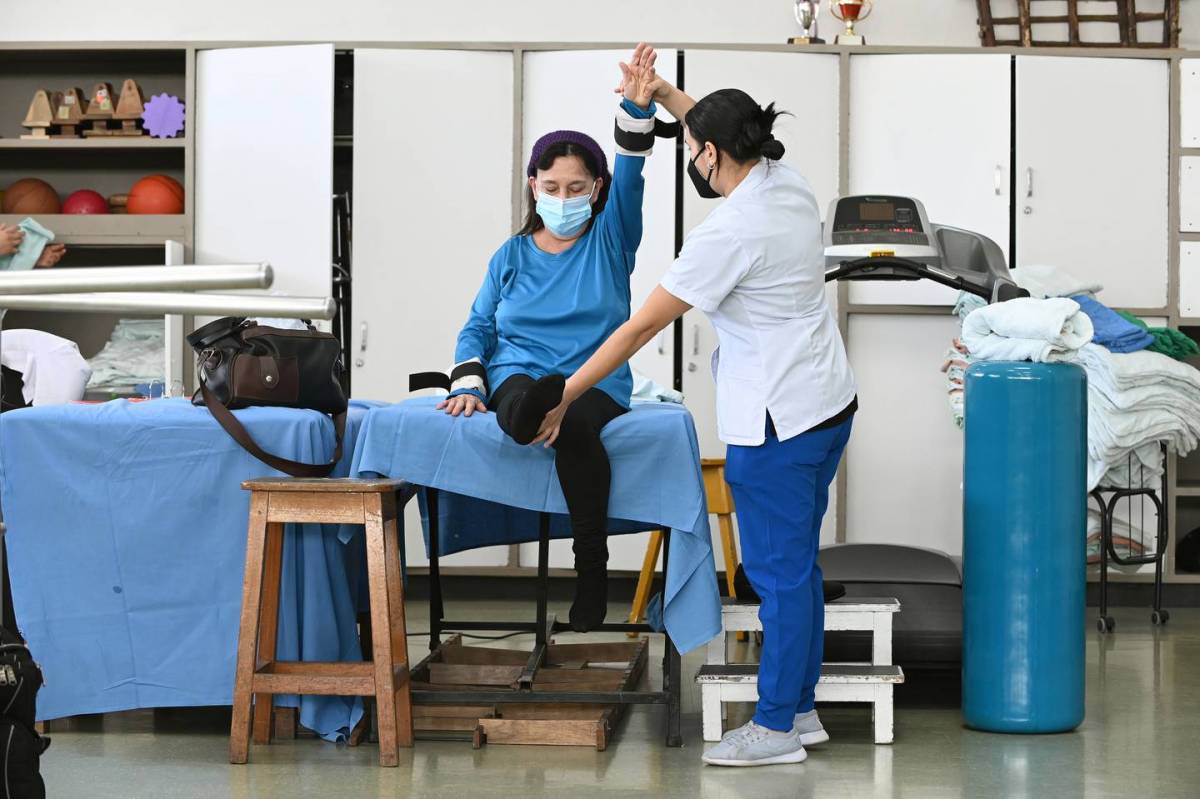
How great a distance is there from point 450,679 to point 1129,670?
6.46ft

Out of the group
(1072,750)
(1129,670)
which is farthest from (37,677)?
(1129,670)

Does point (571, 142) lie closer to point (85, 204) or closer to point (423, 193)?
point (423, 193)

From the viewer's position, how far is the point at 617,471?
2.79m

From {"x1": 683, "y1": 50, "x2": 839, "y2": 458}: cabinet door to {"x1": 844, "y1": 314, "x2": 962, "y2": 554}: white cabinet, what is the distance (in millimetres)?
549

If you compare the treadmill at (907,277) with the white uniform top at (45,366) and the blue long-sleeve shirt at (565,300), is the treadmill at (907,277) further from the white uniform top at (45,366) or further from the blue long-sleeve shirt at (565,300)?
the white uniform top at (45,366)

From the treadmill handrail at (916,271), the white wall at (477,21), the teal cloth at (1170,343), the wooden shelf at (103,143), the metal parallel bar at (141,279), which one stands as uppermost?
the white wall at (477,21)

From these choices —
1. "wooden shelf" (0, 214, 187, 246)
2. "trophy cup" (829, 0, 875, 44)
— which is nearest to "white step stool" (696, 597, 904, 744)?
"trophy cup" (829, 0, 875, 44)

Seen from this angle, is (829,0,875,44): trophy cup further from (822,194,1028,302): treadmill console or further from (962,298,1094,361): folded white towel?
(962,298,1094,361): folded white towel

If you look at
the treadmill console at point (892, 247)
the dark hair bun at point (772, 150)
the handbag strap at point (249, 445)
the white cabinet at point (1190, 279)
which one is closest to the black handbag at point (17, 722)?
the handbag strap at point (249, 445)

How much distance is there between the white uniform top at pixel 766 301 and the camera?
263 centimetres

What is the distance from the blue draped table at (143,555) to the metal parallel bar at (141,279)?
65.5 inches

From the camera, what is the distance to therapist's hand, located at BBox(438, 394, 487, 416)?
284 centimetres

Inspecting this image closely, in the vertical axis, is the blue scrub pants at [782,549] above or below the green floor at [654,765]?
above

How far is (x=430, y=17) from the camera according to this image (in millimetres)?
5824
